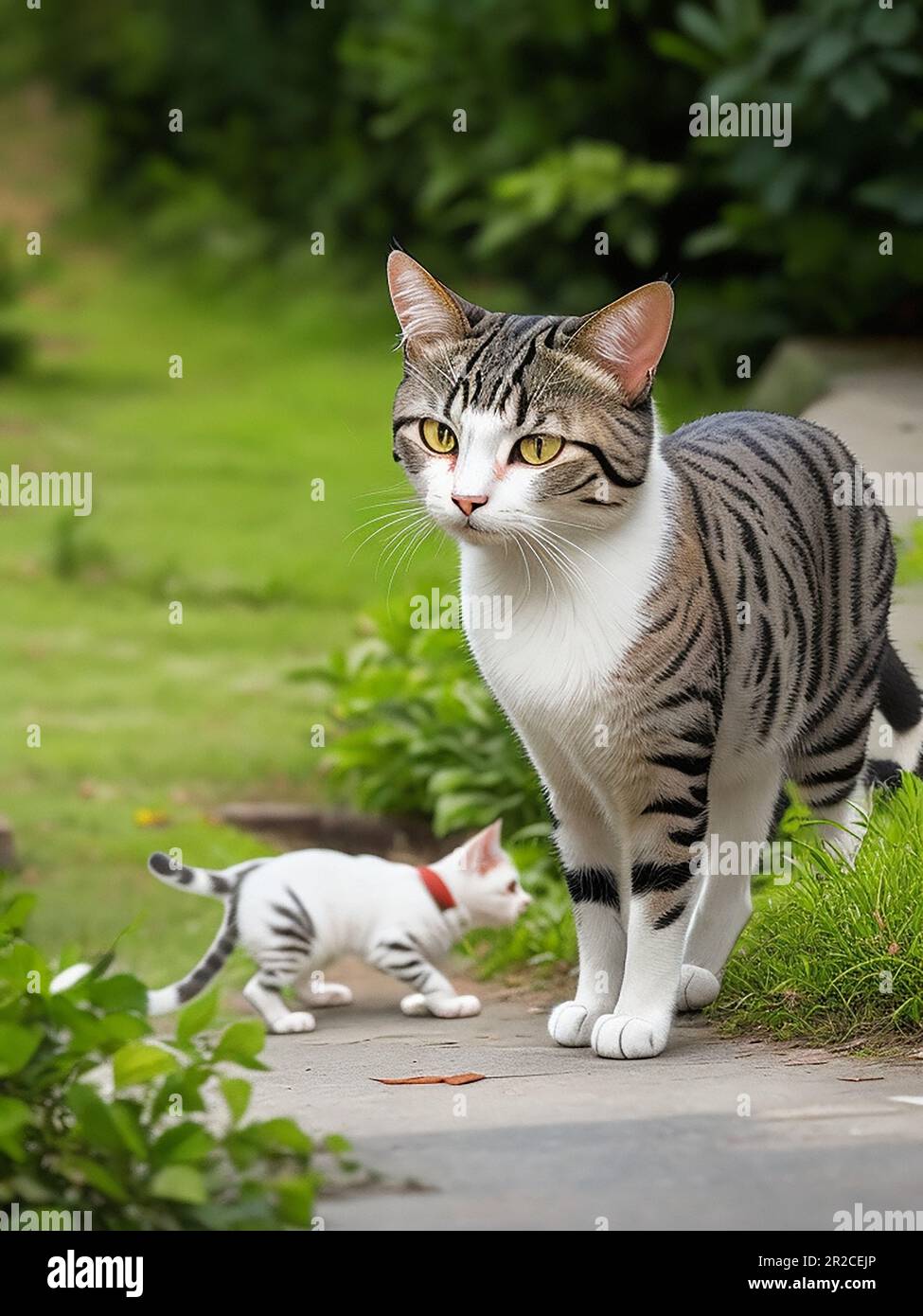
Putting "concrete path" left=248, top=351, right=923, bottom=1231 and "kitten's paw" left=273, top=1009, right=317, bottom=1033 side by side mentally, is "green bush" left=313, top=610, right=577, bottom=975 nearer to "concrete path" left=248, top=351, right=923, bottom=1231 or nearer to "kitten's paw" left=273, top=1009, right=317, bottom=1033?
"kitten's paw" left=273, top=1009, right=317, bottom=1033

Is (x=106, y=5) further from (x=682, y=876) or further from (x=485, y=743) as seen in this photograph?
(x=682, y=876)

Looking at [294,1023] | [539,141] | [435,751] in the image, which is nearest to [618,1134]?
[294,1023]

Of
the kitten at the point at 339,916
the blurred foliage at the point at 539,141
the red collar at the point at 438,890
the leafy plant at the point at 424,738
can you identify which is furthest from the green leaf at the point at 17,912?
the blurred foliage at the point at 539,141

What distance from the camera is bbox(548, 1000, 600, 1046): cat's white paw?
11.6ft

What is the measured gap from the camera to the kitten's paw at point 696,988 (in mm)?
3715

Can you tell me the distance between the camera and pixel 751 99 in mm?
7547

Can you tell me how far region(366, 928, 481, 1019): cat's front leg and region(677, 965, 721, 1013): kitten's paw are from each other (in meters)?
0.63

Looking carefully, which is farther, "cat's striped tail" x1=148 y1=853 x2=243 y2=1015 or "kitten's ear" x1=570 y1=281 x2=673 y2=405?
"cat's striped tail" x1=148 y1=853 x2=243 y2=1015

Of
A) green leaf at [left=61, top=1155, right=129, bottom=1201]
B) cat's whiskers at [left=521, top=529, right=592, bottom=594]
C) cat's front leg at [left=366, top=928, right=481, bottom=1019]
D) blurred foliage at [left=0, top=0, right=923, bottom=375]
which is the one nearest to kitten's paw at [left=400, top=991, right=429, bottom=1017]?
cat's front leg at [left=366, top=928, right=481, bottom=1019]

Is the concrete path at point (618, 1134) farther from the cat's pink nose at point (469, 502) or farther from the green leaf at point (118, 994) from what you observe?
the cat's pink nose at point (469, 502)

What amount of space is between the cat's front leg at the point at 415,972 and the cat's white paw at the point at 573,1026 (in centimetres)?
67

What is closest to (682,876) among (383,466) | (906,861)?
(906,861)

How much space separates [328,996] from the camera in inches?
176

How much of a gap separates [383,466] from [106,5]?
6025mm
